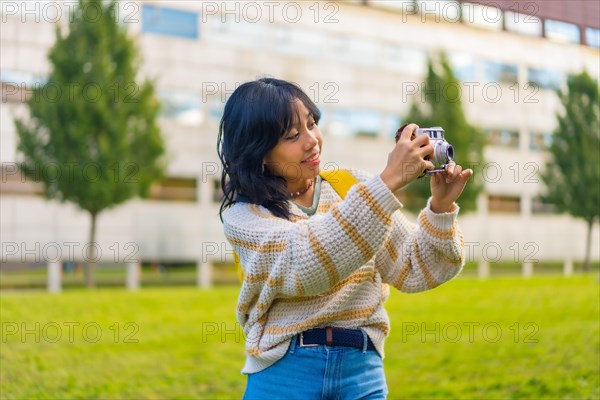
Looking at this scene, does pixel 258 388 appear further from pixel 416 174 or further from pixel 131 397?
pixel 131 397

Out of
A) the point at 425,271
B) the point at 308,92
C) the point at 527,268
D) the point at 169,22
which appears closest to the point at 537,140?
the point at 527,268

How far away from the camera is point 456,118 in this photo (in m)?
22.7

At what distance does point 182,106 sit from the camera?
2375cm

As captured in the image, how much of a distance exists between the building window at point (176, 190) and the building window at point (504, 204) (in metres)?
11.0

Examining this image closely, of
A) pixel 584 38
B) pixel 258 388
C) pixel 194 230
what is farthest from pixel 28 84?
pixel 258 388

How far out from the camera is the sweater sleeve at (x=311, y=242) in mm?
1721

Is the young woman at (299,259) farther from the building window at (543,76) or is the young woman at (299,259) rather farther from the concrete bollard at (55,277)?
the building window at (543,76)

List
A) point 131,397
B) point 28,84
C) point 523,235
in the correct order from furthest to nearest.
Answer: point 523,235 → point 28,84 → point 131,397

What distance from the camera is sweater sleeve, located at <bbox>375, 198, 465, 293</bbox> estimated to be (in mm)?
2000

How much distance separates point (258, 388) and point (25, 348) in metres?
6.42

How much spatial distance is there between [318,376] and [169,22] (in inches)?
878

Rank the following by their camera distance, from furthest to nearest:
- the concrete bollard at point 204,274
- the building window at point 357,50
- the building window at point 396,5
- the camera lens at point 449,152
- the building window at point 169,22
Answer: the building window at point 357,50 → the building window at point 396,5 → the concrete bollard at point 204,274 → the building window at point 169,22 → the camera lens at point 449,152

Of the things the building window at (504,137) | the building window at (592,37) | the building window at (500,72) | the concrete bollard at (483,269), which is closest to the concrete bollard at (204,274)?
the concrete bollard at (483,269)

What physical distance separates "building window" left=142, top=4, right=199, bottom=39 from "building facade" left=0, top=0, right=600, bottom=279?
0.03 m
